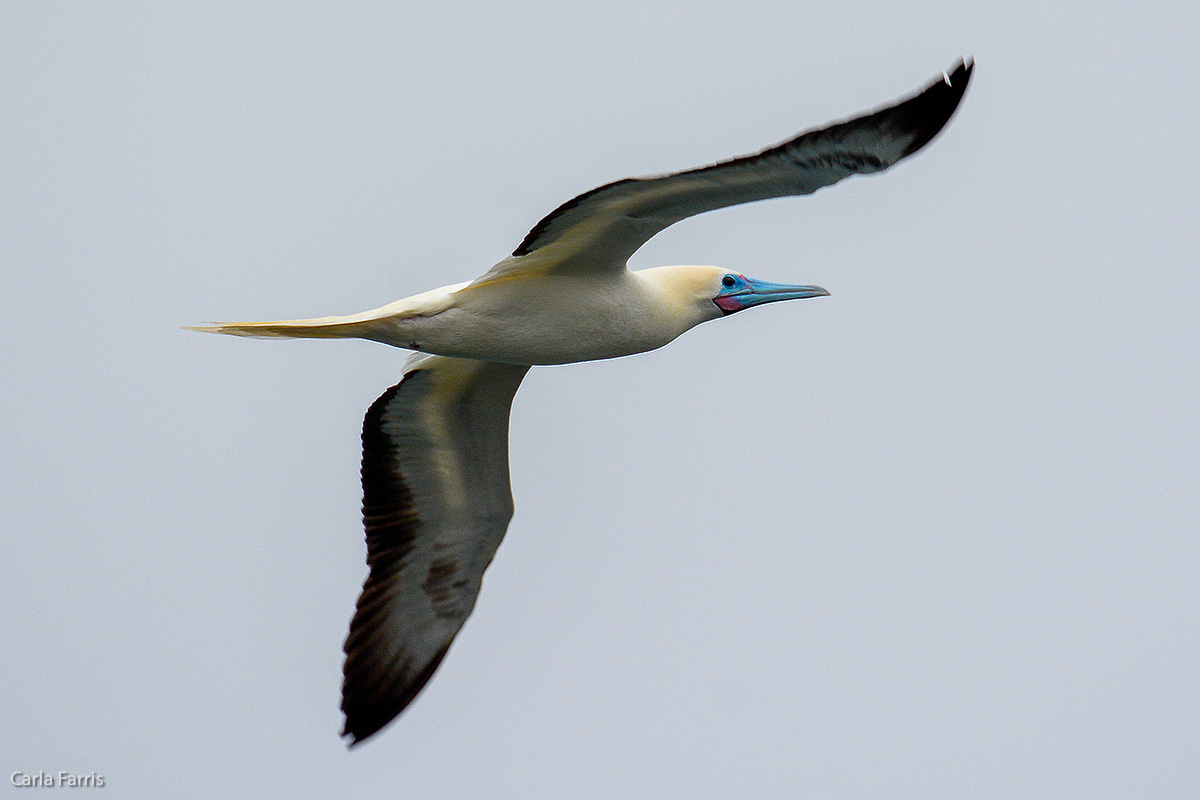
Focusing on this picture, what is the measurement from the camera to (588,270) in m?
8.63

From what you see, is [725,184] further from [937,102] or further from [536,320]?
[536,320]

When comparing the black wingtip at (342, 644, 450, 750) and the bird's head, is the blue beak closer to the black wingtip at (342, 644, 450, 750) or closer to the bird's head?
the bird's head

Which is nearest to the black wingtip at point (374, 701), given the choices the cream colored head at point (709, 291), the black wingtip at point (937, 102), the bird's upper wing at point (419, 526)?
the bird's upper wing at point (419, 526)

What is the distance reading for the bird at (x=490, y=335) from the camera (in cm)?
712

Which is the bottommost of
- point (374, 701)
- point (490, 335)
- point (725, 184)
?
point (374, 701)

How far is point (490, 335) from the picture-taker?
28.4 ft

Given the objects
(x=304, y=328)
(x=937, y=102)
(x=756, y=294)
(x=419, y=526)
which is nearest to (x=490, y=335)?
(x=304, y=328)

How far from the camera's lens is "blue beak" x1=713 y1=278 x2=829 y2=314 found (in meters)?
9.52

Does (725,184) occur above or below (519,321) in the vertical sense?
above

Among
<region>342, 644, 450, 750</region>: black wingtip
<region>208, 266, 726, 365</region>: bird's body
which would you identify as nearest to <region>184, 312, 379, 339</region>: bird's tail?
<region>208, 266, 726, 365</region>: bird's body

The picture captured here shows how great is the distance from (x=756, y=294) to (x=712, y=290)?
1.12 ft

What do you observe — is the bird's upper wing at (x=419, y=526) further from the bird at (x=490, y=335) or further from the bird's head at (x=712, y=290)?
the bird's head at (x=712, y=290)

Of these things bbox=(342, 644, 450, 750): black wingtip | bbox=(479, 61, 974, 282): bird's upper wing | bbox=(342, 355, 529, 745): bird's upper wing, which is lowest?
bbox=(342, 644, 450, 750): black wingtip

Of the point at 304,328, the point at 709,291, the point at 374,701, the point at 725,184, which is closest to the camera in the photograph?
the point at 725,184
